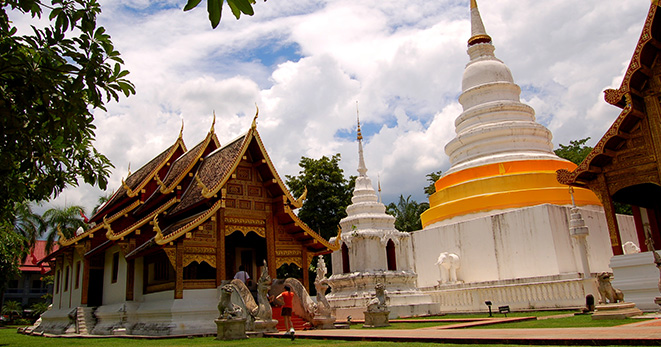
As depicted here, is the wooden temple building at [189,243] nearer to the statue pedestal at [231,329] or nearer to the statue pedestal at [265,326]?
the statue pedestal at [265,326]

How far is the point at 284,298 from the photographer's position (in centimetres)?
1268

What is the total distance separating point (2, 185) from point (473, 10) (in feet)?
81.4

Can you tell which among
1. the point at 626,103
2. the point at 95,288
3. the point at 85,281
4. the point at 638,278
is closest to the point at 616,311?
the point at 638,278

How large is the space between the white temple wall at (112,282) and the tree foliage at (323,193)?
14794mm

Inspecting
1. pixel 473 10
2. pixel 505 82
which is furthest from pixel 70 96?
pixel 473 10

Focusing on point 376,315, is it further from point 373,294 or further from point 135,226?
point 135,226

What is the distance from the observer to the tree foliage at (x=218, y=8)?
2.59 meters

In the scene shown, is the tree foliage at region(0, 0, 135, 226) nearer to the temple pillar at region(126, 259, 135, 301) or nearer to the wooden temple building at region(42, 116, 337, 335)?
the wooden temple building at region(42, 116, 337, 335)

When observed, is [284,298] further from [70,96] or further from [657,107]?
[657,107]

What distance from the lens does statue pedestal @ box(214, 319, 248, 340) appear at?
435 inches

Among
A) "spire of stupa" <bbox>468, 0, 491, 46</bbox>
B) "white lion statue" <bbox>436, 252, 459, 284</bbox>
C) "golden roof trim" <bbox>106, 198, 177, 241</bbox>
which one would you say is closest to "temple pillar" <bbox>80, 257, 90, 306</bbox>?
"golden roof trim" <bbox>106, 198, 177, 241</bbox>

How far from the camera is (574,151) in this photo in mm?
37125

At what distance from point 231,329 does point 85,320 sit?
823 centimetres

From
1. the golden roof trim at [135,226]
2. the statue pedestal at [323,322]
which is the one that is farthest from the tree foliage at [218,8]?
the golden roof trim at [135,226]
